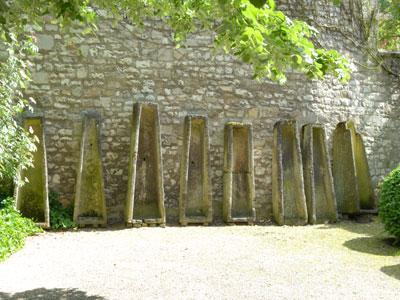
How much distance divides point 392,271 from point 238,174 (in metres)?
3.22

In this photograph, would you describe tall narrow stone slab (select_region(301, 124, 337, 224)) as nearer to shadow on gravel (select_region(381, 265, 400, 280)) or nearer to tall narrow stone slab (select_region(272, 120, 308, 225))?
tall narrow stone slab (select_region(272, 120, 308, 225))

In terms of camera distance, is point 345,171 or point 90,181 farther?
point 345,171

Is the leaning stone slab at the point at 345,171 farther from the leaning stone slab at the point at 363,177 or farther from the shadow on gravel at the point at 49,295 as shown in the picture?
the shadow on gravel at the point at 49,295

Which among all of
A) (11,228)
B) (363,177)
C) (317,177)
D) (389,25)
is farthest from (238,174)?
(389,25)

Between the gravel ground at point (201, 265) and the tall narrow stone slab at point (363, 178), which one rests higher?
the tall narrow stone slab at point (363, 178)

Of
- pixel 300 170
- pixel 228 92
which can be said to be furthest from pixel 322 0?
pixel 300 170

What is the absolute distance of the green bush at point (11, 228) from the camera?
4994 millimetres

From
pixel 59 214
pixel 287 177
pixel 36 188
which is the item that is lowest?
pixel 59 214

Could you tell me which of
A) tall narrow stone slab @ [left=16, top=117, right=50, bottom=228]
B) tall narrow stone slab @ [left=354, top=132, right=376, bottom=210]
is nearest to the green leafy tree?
tall narrow stone slab @ [left=16, top=117, right=50, bottom=228]

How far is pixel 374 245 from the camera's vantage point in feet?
20.1

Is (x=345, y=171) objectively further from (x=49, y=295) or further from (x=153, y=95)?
(x=49, y=295)

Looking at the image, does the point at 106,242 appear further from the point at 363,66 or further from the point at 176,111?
the point at 363,66

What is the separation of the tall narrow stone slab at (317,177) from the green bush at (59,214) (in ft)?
Result: 12.7

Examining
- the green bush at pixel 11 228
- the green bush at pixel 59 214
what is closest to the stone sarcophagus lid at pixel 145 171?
the green bush at pixel 59 214
